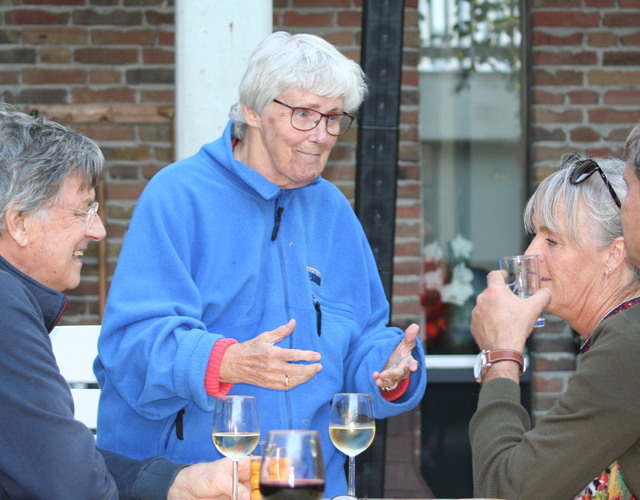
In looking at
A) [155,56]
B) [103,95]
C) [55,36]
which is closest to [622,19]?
[155,56]

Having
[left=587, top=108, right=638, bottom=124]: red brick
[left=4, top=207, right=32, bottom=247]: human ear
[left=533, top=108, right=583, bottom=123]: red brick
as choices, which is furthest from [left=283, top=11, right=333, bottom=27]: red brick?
[left=4, top=207, right=32, bottom=247]: human ear

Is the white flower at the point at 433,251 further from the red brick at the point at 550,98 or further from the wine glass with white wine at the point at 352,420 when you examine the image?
the wine glass with white wine at the point at 352,420

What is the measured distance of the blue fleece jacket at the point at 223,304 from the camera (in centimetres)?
227

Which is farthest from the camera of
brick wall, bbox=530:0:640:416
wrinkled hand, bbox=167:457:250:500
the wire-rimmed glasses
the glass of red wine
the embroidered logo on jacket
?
brick wall, bbox=530:0:640:416

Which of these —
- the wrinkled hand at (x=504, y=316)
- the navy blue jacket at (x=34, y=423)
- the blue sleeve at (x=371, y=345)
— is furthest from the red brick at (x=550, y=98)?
the navy blue jacket at (x=34, y=423)

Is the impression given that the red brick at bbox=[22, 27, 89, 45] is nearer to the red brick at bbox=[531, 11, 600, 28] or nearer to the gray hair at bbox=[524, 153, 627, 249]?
the red brick at bbox=[531, 11, 600, 28]

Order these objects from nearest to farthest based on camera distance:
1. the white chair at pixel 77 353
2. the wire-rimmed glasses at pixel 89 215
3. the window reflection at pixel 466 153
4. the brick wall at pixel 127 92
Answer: the wire-rimmed glasses at pixel 89 215 → the white chair at pixel 77 353 → the brick wall at pixel 127 92 → the window reflection at pixel 466 153

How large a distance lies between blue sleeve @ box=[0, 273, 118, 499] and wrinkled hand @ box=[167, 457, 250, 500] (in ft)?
0.66

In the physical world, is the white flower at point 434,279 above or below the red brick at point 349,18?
below

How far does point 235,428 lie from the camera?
192 centimetres

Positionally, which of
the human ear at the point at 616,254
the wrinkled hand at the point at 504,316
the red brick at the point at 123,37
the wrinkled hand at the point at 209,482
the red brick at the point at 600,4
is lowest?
the wrinkled hand at the point at 209,482

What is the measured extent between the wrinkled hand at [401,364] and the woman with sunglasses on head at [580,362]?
207 millimetres

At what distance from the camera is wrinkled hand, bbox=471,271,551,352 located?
2.18m

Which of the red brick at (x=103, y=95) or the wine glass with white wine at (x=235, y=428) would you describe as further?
the red brick at (x=103, y=95)
